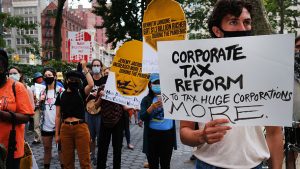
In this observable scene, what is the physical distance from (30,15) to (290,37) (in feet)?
387

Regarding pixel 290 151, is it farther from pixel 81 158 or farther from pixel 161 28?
pixel 81 158

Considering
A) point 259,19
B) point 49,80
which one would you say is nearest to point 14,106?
point 49,80

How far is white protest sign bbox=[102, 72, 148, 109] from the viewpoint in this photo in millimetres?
5938

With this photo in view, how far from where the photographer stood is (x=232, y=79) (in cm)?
213

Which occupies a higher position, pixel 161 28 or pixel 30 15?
pixel 30 15

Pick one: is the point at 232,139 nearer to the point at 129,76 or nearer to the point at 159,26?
the point at 159,26

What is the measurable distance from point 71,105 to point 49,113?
1.34m

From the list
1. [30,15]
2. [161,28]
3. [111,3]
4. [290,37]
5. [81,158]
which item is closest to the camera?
[290,37]

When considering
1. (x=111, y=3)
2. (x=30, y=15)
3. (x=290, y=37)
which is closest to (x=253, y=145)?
(x=290, y=37)

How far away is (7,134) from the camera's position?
403 centimetres

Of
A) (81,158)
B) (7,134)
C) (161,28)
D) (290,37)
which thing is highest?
(161,28)

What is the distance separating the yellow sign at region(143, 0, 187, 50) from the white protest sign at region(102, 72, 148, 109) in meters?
1.26

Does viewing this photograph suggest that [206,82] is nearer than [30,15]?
Yes

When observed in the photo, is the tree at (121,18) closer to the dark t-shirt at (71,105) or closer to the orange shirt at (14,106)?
the dark t-shirt at (71,105)
